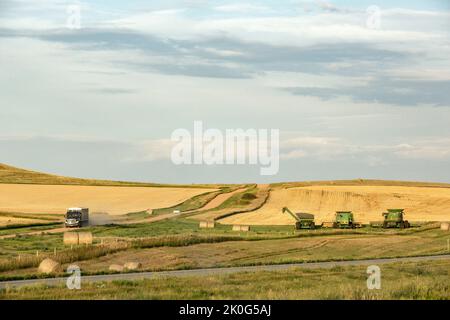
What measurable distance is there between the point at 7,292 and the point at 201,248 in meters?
31.2

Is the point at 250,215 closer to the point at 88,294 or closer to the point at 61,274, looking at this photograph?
the point at 61,274

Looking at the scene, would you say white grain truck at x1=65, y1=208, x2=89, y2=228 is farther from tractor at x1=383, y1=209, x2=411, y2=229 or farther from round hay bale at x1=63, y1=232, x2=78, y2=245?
tractor at x1=383, y1=209, x2=411, y2=229

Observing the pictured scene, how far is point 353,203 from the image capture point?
125 meters

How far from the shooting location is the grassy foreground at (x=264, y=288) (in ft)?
100

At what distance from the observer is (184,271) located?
4641 cm

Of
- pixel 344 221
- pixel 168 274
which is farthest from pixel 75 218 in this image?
pixel 168 274

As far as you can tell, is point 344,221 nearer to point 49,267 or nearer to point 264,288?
point 49,267

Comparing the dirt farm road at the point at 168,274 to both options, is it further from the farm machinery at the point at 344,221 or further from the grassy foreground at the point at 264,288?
the farm machinery at the point at 344,221

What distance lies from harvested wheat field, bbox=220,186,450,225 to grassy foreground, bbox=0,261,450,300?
196 ft

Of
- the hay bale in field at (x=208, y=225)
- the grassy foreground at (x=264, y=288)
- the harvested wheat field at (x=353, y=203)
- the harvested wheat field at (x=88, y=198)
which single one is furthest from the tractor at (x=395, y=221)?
the grassy foreground at (x=264, y=288)

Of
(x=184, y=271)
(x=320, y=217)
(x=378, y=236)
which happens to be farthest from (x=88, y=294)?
(x=320, y=217)

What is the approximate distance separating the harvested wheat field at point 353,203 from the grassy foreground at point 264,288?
59.9 m

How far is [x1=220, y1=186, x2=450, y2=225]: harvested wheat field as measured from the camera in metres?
107
